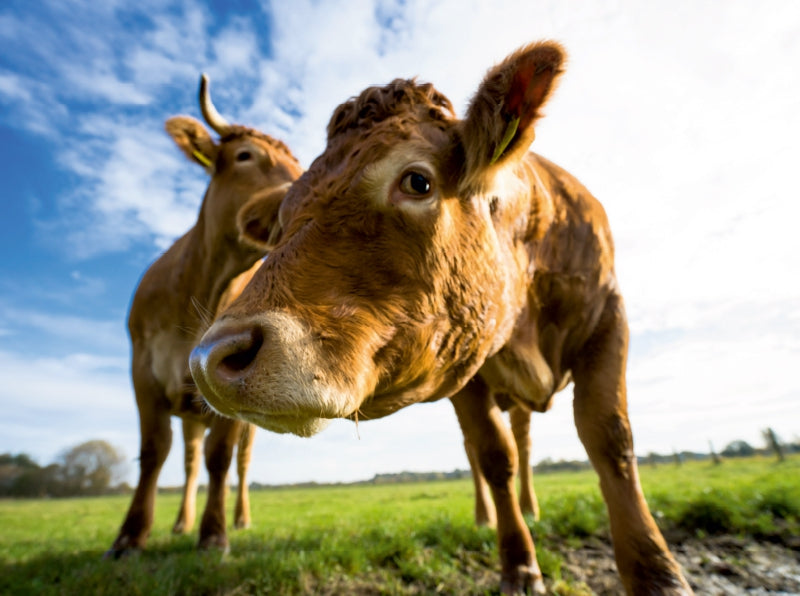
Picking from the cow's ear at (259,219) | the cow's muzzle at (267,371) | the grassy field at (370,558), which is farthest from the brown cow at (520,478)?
the cow's muzzle at (267,371)

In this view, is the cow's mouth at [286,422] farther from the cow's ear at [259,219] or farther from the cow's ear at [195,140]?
the cow's ear at [195,140]

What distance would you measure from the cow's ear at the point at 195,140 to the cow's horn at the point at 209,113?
0.36 feet

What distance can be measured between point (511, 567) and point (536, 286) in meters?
1.70

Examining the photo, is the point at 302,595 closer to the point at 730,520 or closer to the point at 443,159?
the point at 443,159

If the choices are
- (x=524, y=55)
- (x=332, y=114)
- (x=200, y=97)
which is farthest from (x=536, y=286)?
(x=200, y=97)

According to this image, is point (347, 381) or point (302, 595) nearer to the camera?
point (347, 381)

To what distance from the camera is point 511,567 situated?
304 centimetres

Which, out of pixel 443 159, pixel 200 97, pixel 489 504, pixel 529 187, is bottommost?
pixel 489 504

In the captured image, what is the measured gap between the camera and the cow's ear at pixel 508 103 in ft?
6.97

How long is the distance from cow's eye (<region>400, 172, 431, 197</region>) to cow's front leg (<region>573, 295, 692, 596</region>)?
1617 mm

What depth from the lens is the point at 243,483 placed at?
7965mm

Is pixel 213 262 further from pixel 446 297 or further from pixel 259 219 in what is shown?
pixel 446 297

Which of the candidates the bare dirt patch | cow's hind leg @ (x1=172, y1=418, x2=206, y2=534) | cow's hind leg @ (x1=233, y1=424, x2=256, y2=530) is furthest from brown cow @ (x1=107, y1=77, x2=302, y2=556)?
cow's hind leg @ (x1=172, y1=418, x2=206, y2=534)

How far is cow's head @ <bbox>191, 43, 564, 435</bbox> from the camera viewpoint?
4.78 feet
